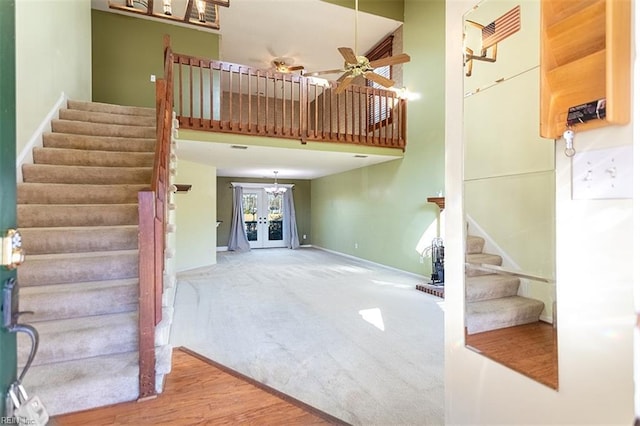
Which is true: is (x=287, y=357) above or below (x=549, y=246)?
below

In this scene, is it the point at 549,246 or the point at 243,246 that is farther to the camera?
the point at 243,246

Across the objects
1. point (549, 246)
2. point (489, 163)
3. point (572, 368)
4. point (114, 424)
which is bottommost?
point (114, 424)

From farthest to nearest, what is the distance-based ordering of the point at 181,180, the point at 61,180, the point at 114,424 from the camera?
the point at 181,180
the point at 61,180
the point at 114,424

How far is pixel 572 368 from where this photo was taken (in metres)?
0.94

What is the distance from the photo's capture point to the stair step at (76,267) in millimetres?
2209

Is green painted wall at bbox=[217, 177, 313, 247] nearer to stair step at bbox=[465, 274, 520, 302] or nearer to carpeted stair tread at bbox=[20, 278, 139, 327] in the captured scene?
carpeted stair tread at bbox=[20, 278, 139, 327]

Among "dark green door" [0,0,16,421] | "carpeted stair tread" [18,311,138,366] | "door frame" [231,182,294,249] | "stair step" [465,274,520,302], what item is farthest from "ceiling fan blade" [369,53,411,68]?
"door frame" [231,182,294,249]

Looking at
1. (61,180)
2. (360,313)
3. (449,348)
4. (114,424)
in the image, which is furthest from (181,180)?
(449,348)

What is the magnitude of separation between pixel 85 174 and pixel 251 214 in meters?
7.79

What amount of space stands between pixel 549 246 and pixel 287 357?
7.49 ft

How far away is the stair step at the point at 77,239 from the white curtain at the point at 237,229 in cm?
771

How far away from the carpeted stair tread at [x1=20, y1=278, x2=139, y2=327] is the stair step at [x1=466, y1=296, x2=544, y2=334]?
82.0 inches

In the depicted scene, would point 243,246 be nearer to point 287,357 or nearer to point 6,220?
point 287,357

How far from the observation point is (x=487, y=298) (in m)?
1.42
